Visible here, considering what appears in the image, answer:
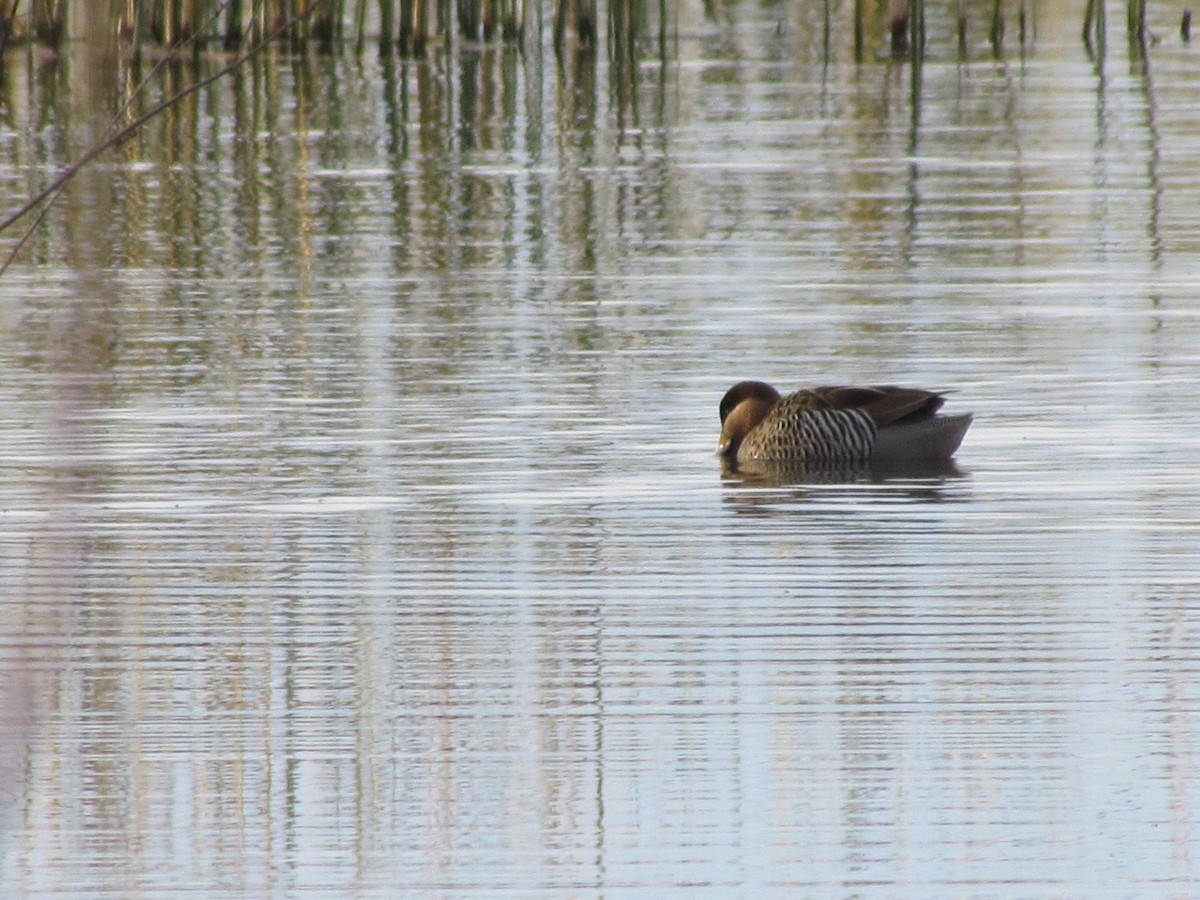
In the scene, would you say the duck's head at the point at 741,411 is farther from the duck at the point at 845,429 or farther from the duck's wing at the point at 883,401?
the duck's wing at the point at 883,401

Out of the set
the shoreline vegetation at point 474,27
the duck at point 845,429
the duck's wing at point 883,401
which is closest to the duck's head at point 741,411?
the duck at point 845,429

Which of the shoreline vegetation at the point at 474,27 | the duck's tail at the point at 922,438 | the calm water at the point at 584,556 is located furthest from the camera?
the shoreline vegetation at the point at 474,27

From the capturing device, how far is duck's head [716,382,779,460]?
10.2 metres

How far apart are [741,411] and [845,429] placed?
1.40 feet

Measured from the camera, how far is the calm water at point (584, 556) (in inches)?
196

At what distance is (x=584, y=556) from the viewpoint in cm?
812

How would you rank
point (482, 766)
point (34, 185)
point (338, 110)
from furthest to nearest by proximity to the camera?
point (338, 110)
point (34, 185)
point (482, 766)

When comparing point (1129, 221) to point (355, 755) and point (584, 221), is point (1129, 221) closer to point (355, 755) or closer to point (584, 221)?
point (584, 221)

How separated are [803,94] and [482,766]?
25495mm

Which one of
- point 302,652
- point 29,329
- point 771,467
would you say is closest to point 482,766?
point 302,652

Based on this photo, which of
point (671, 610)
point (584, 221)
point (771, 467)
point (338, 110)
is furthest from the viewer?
point (338, 110)

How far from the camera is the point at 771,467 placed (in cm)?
1016

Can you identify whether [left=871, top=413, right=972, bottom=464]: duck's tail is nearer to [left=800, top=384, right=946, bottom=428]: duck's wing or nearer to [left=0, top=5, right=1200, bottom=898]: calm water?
[left=800, top=384, right=946, bottom=428]: duck's wing

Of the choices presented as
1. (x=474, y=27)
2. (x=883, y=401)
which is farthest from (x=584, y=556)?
(x=474, y=27)
